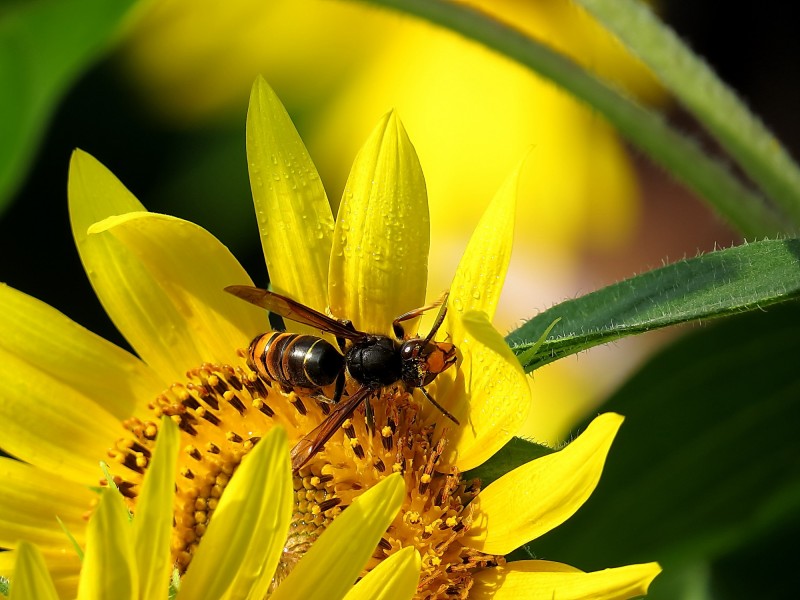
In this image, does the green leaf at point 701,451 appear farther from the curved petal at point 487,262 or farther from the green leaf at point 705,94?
the curved petal at point 487,262

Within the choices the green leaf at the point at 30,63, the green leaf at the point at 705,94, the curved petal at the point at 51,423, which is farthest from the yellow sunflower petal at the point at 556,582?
the green leaf at the point at 30,63

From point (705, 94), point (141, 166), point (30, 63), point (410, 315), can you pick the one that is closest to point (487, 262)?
point (410, 315)

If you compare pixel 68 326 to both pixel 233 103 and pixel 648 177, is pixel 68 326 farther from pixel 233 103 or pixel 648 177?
pixel 648 177

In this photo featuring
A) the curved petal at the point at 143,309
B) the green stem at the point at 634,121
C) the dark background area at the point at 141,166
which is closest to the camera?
the curved petal at the point at 143,309

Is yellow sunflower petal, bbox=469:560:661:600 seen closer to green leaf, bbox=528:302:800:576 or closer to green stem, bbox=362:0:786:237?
green leaf, bbox=528:302:800:576

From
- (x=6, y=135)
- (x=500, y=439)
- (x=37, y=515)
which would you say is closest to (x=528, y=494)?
(x=500, y=439)
